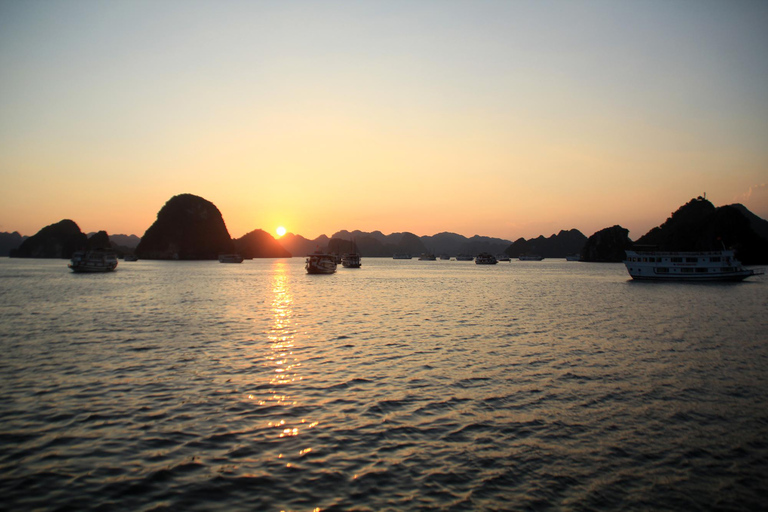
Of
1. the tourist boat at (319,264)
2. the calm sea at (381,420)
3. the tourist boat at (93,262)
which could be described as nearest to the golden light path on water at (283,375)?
the calm sea at (381,420)

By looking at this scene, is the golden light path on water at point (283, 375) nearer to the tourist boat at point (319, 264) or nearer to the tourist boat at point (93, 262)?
the tourist boat at point (319, 264)

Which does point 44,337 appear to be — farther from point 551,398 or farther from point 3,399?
point 551,398

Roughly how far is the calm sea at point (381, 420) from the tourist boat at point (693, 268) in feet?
227

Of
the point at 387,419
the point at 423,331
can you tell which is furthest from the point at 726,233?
the point at 387,419

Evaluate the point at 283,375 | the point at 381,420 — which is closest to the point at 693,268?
the point at 283,375

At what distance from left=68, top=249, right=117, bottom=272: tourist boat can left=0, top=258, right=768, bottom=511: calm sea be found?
356 ft

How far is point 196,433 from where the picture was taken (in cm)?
1280

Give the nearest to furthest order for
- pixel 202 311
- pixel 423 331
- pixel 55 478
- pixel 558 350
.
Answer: pixel 55 478 → pixel 558 350 → pixel 423 331 → pixel 202 311

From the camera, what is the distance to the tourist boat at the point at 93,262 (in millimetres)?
123644

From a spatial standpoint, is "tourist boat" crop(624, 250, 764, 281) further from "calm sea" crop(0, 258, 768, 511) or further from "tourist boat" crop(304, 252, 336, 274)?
"tourist boat" crop(304, 252, 336, 274)

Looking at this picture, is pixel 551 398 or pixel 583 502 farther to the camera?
pixel 551 398

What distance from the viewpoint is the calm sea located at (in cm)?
955

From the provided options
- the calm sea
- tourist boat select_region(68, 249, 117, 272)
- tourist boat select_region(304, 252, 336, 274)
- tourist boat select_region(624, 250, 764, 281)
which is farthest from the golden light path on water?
tourist boat select_region(68, 249, 117, 272)

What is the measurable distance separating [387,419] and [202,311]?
3495cm
